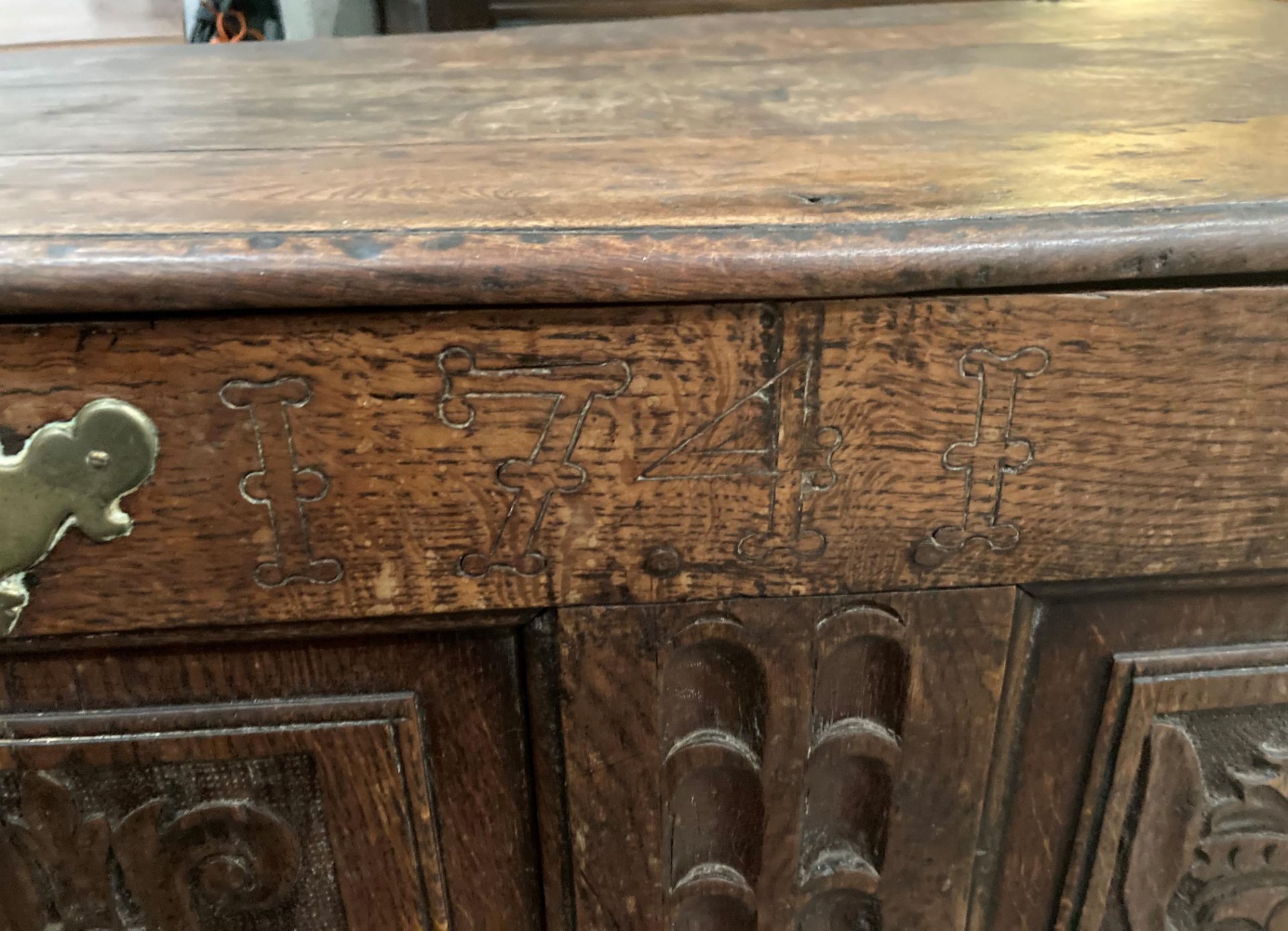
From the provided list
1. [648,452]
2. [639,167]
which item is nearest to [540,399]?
[648,452]

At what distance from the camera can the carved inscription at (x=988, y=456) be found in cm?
49

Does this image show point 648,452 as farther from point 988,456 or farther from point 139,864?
point 139,864

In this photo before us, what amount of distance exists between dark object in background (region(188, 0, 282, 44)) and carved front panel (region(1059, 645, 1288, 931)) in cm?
116

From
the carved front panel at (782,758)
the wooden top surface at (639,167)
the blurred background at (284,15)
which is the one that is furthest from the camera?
the blurred background at (284,15)

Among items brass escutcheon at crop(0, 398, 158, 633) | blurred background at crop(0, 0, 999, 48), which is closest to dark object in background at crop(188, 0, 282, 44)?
blurred background at crop(0, 0, 999, 48)

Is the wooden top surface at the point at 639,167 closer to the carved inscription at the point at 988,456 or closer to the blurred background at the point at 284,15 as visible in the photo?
the carved inscription at the point at 988,456

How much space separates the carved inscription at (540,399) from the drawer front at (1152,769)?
0.30 metres

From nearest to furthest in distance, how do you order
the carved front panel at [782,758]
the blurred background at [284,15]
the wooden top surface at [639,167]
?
the wooden top surface at [639,167] → the carved front panel at [782,758] → the blurred background at [284,15]

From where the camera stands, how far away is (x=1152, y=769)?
612 mm

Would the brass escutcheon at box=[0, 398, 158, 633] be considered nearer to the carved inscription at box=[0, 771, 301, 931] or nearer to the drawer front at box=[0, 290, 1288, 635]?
the drawer front at box=[0, 290, 1288, 635]

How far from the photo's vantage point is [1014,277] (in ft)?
1.51

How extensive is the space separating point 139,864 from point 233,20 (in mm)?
1003

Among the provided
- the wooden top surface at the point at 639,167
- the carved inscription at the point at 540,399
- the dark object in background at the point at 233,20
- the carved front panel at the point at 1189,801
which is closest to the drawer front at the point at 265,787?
the carved inscription at the point at 540,399

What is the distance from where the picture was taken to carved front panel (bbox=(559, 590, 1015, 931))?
56 cm
